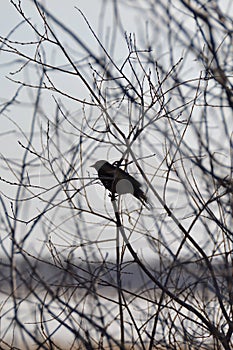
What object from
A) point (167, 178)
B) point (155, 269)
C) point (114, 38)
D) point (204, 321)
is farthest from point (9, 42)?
point (204, 321)

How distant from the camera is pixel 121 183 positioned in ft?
12.4

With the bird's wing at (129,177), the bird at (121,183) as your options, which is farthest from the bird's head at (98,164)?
the bird's wing at (129,177)

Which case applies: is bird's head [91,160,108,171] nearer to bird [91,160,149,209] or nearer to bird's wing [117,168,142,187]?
bird [91,160,149,209]

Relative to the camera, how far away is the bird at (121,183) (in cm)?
358

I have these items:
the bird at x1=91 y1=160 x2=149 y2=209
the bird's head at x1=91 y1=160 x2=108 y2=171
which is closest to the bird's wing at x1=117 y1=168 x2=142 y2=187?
the bird at x1=91 y1=160 x2=149 y2=209

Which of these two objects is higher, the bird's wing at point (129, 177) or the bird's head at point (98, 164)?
the bird's head at point (98, 164)

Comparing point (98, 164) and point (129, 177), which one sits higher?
point (98, 164)

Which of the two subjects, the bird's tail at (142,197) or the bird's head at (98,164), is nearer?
the bird's tail at (142,197)

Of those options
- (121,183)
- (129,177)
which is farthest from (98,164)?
(129,177)

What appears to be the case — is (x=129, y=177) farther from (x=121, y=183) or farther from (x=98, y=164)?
(x=98, y=164)

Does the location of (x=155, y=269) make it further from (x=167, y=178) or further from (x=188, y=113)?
(x=188, y=113)

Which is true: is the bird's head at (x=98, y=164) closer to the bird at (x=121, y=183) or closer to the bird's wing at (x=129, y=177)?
the bird at (x=121, y=183)

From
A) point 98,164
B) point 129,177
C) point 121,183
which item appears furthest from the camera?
point 98,164

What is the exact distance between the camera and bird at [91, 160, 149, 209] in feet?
11.8
